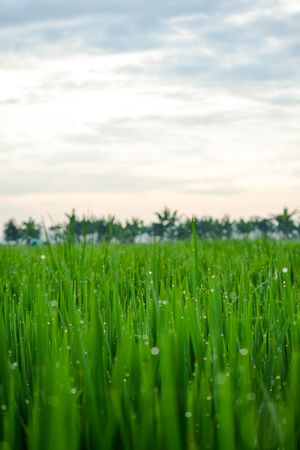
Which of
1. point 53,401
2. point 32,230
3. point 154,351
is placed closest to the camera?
point 53,401

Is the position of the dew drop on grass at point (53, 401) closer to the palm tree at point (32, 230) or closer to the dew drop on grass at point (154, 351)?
the dew drop on grass at point (154, 351)

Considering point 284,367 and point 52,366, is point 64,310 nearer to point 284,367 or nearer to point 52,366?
point 284,367

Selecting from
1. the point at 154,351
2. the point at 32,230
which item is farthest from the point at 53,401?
the point at 32,230

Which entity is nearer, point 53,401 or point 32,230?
point 53,401

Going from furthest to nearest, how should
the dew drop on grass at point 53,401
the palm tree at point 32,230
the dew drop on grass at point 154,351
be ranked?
the palm tree at point 32,230 → the dew drop on grass at point 154,351 → the dew drop on grass at point 53,401

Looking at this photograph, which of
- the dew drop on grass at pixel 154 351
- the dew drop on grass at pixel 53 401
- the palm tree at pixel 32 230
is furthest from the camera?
the palm tree at pixel 32 230

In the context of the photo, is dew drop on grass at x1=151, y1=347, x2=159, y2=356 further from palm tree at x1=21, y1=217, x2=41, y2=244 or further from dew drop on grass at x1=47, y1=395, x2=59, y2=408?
palm tree at x1=21, y1=217, x2=41, y2=244

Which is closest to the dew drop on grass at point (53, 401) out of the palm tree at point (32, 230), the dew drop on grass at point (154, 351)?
the dew drop on grass at point (154, 351)

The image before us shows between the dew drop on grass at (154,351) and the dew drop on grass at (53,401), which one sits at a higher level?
the dew drop on grass at (154,351)

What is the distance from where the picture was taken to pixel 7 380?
→ 1.18 meters

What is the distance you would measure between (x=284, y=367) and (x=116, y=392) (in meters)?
0.61

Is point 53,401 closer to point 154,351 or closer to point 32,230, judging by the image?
point 154,351

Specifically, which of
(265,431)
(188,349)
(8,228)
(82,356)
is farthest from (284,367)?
(8,228)

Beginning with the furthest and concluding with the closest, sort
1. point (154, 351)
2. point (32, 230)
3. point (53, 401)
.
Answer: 1. point (32, 230)
2. point (154, 351)
3. point (53, 401)
